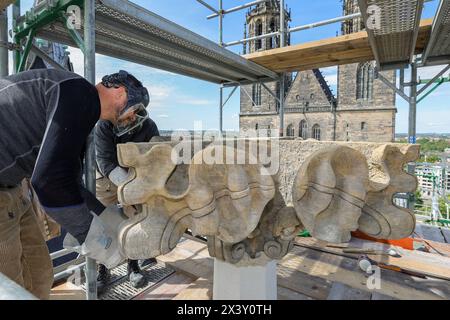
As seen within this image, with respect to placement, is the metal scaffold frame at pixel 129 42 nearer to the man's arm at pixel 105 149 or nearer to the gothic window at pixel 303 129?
the man's arm at pixel 105 149

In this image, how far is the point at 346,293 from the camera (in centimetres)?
156

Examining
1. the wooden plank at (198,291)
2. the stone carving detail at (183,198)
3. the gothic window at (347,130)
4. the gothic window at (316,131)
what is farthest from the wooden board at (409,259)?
the gothic window at (316,131)

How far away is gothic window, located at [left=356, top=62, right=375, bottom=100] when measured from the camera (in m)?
22.9

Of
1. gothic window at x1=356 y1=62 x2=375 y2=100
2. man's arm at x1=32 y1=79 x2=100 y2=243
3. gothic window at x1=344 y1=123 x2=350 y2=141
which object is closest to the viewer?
man's arm at x1=32 y1=79 x2=100 y2=243

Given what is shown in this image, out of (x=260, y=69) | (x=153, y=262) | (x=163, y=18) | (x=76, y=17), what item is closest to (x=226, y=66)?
(x=260, y=69)

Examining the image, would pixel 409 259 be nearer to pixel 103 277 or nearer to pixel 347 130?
pixel 103 277

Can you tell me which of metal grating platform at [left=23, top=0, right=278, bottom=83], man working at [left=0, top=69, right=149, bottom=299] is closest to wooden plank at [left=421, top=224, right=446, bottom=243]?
metal grating platform at [left=23, top=0, right=278, bottom=83]

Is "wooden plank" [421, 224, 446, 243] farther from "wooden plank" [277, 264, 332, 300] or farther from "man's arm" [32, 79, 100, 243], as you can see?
"man's arm" [32, 79, 100, 243]

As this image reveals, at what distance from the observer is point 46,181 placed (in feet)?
2.90

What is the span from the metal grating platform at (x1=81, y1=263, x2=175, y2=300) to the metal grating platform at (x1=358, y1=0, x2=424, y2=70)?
7.93 feet

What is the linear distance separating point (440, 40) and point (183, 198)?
285 cm
